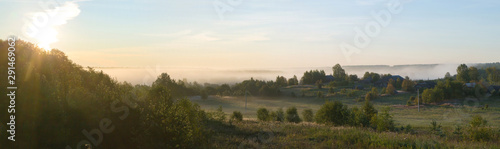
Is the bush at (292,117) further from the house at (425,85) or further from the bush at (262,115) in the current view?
the house at (425,85)

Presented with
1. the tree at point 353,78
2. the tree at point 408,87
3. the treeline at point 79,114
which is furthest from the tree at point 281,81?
the treeline at point 79,114

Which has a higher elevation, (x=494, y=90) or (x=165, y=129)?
(x=165, y=129)

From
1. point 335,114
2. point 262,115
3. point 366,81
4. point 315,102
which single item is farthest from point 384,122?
point 366,81

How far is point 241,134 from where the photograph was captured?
22.7m

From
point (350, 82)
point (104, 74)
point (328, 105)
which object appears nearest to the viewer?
point (104, 74)

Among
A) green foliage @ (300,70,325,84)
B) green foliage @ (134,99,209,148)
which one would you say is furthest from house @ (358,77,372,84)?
green foliage @ (134,99,209,148)

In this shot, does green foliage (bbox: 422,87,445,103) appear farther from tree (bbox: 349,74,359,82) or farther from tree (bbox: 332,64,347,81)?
tree (bbox: 332,64,347,81)

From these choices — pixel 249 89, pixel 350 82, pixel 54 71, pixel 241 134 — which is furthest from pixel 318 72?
pixel 54 71

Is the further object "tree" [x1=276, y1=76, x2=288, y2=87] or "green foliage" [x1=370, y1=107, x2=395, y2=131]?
"tree" [x1=276, y1=76, x2=288, y2=87]

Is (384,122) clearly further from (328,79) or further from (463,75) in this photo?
(463,75)

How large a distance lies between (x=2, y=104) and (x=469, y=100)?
318 ft

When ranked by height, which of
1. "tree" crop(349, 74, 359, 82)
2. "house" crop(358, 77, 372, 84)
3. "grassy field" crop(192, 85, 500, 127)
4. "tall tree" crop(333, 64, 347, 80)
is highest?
"tall tree" crop(333, 64, 347, 80)

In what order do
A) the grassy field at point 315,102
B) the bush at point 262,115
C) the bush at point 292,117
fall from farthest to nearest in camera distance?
the grassy field at point 315,102
the bush at point 262,115
the bush at point 292,117

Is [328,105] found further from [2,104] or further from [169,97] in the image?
[2,104]
